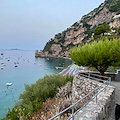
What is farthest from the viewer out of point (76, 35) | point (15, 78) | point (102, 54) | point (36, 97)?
point (76, 35)

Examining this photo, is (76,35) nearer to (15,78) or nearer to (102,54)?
(15,78)

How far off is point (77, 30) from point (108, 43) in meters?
95.5

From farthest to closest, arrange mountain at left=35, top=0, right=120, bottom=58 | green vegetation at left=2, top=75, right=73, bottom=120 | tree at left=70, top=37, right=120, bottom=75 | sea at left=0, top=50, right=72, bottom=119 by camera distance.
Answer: mountain at left=35, top=0, right=120, bottom=58, sea at left=0, top=50, right=72, bottom=119, tree at left=70, top=37, right=120, bottom=75, green vegetation at left=2, top=75, right=73, bottom=120

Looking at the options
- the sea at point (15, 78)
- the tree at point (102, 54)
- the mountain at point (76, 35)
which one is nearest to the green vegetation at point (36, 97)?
the tree at point (102, 54)

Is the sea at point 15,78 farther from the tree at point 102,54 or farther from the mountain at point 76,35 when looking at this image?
the mountain at point 76,35

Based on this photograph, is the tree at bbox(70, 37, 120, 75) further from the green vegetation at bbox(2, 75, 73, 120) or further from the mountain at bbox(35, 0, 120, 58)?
the mountain at bbox(35, 0, 120, 58)

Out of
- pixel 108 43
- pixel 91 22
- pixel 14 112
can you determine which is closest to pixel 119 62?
pixel 108 43

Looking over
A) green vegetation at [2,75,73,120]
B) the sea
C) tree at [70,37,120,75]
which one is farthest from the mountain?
tree at [70,37,120,75]

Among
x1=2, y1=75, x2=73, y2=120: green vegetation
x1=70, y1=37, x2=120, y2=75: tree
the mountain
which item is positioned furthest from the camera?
the mountain

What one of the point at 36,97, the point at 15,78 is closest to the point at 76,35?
the point at 15,78

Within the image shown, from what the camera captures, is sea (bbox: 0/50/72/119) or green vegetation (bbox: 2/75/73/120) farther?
sea (bbox: 0/50/72/119)

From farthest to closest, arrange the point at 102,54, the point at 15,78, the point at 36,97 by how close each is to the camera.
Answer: the point at 15,78, the point at 36,97, the point at 102,54

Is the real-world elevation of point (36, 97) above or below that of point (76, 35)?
below

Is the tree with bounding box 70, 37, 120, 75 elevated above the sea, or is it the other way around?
the tree with bounding box 70, 37, 120, 75
